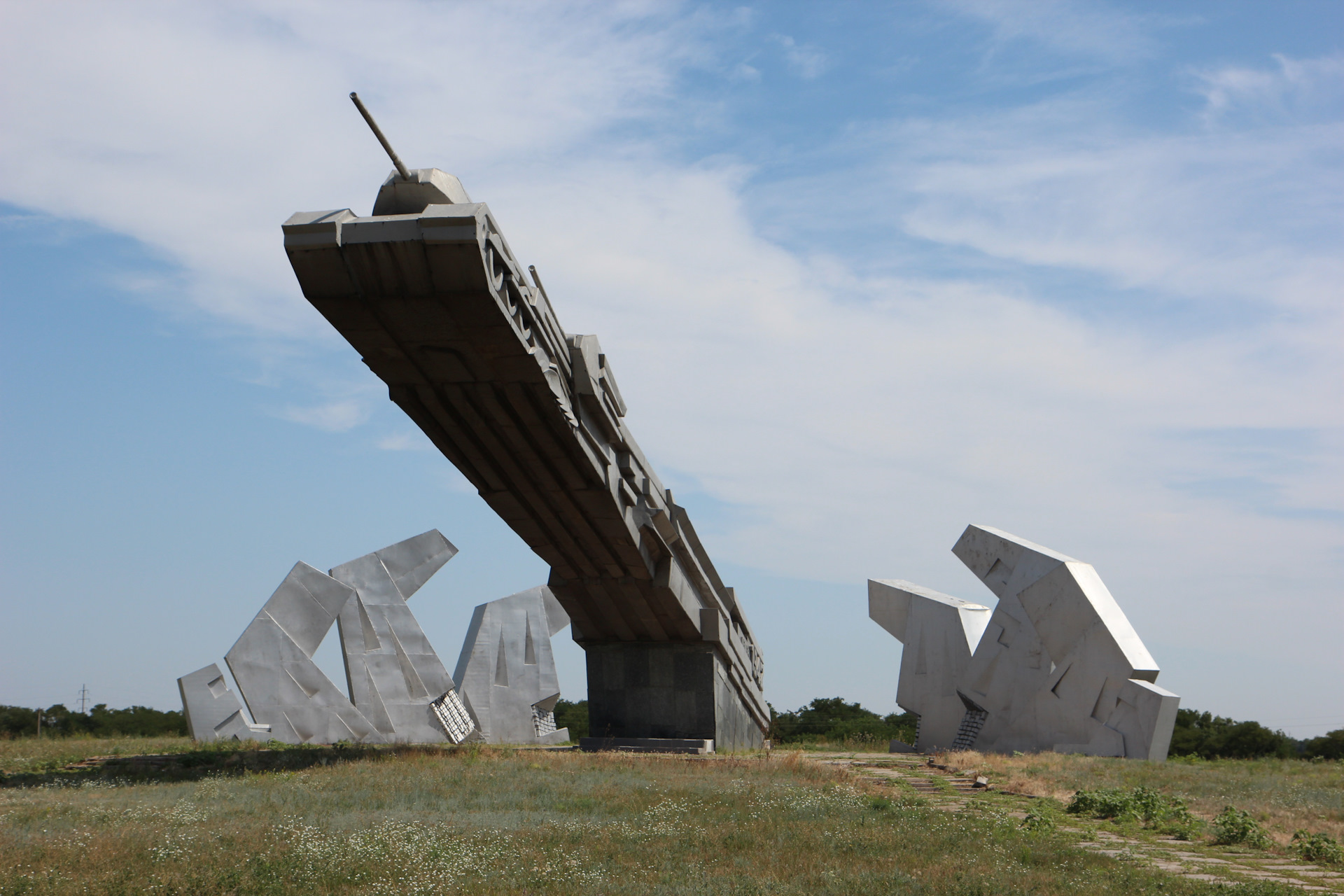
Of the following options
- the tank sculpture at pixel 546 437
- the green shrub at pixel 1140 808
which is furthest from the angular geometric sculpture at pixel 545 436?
the green shrub at pixel 1140 808

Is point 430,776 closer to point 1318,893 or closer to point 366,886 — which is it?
point 366,886

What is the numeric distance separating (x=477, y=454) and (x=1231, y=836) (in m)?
10.0

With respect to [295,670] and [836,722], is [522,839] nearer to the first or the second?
[295,670]

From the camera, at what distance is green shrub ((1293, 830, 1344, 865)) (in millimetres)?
7512

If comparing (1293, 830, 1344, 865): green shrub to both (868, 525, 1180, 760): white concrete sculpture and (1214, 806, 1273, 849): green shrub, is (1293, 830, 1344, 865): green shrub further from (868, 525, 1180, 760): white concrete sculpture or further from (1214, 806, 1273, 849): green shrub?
(868, 525, 1180, 760): white concrete sculpture

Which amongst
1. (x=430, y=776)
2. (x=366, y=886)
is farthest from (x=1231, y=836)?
(x=430, y=776)

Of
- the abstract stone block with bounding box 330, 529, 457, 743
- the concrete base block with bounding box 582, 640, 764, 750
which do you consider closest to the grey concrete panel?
the abstract stone block with bounding box 330, 529, 457, 743

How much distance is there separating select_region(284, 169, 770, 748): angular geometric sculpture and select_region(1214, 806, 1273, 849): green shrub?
8.54m

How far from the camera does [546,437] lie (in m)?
14.0

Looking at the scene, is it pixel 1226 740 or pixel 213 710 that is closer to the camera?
pixel 213 710

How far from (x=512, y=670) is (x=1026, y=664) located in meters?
10.6

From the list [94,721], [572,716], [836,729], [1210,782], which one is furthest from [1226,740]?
[94,721]

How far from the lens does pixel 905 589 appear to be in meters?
22.6

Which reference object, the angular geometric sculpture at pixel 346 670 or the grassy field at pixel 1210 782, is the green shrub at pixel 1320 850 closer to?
the grassy field at pixel 1210 782
